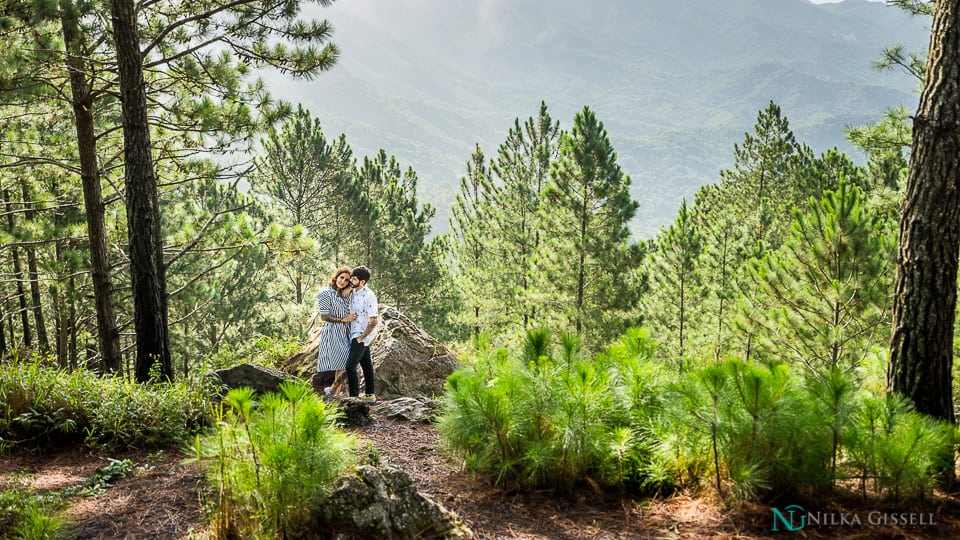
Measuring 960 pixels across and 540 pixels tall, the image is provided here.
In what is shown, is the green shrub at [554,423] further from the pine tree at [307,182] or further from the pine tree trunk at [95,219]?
the pine tree at [307,182]

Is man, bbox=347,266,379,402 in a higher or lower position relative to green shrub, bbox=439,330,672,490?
higher

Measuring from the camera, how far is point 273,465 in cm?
239

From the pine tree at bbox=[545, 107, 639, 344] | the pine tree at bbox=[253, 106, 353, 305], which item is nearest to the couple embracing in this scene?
the pine tree at bbox=[545, 107, 639, 344]

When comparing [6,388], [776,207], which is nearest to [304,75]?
[6,388]

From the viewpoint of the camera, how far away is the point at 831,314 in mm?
9797

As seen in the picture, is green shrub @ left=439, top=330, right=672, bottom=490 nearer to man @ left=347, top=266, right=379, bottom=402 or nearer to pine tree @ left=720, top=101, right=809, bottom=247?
man @ left=347, top=266, right=379, bottom=402

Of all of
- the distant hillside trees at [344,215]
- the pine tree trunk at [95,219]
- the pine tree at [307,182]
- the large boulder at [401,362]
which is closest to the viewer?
the pine tree trunk at [95,219]

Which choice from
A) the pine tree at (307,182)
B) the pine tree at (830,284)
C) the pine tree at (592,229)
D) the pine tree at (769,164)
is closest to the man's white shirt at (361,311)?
the pine tree at (830,284)

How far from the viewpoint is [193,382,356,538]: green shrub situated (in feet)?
7.86

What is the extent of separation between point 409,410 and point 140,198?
3.08 m

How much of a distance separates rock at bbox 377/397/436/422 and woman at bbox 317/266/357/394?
784 millimetres

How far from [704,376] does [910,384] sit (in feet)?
5.08

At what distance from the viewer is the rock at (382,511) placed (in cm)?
245

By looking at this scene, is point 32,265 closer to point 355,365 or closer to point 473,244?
point 355,365
